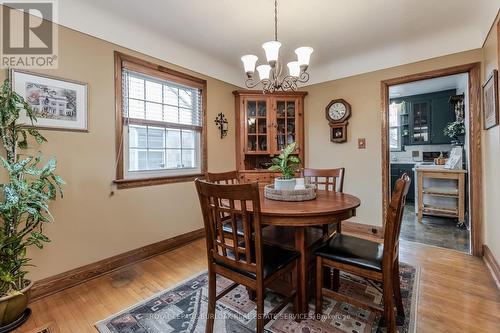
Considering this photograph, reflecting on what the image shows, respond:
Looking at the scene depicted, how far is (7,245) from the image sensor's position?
5.49 feet

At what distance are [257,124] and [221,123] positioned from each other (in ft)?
1.92

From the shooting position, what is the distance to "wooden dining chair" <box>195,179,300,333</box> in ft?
4.46

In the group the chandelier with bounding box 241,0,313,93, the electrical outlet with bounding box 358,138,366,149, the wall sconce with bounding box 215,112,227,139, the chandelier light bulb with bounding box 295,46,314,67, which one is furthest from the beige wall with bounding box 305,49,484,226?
the chandelier light bulb with bounding box 295,46,314,67

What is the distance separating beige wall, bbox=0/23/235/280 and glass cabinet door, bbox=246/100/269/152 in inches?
56.2

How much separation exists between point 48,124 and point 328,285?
2.62 m

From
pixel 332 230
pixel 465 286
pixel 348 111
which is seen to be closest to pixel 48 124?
pixel 332 230

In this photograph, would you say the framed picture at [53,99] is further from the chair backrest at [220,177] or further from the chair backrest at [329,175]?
the chair backrest at [329,175]

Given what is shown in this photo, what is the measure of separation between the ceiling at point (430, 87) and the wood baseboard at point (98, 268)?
4.39 m

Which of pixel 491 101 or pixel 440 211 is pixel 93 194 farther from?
pixel 440 211

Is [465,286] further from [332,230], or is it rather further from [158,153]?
[158,153]

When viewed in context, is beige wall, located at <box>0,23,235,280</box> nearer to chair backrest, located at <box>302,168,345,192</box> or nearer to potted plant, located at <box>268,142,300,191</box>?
potted plant, located at <box>268,142,300,191</box>

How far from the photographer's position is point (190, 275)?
2.37 metres

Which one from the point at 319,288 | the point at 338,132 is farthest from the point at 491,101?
the point at 319,288

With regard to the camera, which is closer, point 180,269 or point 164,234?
point 180,269
